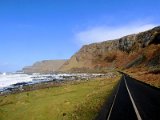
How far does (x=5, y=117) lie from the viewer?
75.4ft

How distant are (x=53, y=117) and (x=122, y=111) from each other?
5.41 meters

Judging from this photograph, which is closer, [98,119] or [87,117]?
[98,119]

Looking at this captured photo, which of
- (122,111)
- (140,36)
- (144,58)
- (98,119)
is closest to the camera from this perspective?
(98,119)

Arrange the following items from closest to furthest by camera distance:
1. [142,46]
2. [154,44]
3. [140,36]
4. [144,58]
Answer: [144,58]
[154,44]
[142,46]
[140,36]

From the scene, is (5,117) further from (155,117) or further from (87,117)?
(155,117)

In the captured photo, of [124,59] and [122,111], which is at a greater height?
[124,59]

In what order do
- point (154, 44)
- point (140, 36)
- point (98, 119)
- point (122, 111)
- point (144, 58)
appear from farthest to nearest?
point (140, 36) → point (154, 44) → point (144, 58) → point (122, 111) → point (98, 119)

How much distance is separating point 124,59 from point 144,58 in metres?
56.4

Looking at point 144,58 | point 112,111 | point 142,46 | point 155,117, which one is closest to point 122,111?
point 112,111

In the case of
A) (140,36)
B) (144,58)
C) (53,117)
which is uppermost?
(140,36)

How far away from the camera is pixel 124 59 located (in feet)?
623

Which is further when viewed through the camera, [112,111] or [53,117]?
[53,117]

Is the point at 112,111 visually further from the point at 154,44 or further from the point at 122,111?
the point at 154,44

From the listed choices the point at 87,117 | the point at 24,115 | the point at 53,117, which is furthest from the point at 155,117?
the point at 24,115
